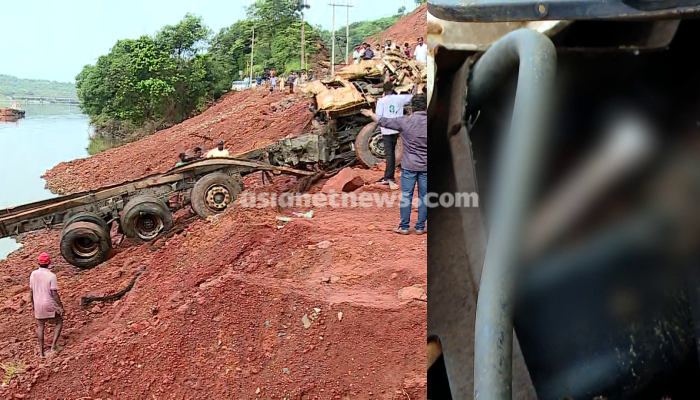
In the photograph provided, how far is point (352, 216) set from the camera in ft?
6.45

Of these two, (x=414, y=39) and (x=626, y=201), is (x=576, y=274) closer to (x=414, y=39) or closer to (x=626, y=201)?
(x=626, y=201)

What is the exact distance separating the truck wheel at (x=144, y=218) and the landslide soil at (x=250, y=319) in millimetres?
1611

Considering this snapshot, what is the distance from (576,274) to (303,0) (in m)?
1.40

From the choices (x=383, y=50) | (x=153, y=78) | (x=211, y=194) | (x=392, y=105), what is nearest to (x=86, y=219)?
(x=211, y=194)

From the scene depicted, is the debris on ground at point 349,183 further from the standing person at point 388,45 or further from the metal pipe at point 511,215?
the metal pipe at point 511,215

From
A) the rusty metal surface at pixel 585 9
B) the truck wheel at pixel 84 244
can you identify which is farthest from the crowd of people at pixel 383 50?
the truck wheel at pixel 84 244

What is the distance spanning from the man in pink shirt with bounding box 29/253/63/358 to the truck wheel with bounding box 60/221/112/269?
2.59 ft

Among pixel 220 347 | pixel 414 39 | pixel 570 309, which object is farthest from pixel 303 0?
pixel 570 309

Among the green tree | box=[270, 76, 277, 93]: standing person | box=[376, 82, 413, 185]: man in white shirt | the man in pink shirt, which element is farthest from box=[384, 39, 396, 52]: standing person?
the man in pink shirt

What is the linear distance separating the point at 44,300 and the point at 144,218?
2.17 metres

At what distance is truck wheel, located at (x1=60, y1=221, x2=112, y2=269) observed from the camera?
10.2 feet

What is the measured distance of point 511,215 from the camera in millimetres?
418

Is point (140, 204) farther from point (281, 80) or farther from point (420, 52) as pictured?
point (420, 52)

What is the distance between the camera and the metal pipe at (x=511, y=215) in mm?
411
